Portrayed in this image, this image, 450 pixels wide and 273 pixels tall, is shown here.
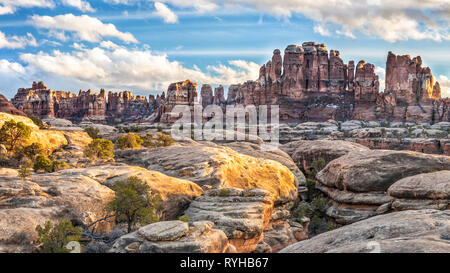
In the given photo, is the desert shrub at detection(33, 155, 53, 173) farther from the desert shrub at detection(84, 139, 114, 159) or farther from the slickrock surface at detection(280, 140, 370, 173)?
the slickrock surface at detection(280, 140, 370, 173)

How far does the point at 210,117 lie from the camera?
138875mm

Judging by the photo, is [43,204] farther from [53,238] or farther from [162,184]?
[162,184]

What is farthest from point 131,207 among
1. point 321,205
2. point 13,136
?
point 13,136

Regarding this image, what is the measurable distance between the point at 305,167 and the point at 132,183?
35703mm

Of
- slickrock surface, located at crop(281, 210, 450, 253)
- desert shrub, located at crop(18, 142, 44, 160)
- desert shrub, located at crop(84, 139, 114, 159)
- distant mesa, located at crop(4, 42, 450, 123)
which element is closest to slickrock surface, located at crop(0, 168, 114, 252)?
slickrock surface, located at crop(281, 210, 450, 253)

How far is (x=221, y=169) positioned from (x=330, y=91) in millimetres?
118617

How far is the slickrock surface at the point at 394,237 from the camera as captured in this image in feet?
25.7

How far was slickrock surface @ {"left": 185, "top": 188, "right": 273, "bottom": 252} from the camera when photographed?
51.1ft

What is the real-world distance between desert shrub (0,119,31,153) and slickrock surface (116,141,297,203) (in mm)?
10014

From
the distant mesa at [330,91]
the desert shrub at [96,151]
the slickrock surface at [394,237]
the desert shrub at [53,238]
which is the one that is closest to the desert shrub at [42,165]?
the desert shrub at [96,151]

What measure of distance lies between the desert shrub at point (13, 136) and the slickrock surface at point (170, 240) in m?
22.8

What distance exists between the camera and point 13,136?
28328 millimetres

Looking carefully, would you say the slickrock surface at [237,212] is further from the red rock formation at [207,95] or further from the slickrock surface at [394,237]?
the red rock formation at [207,95]
